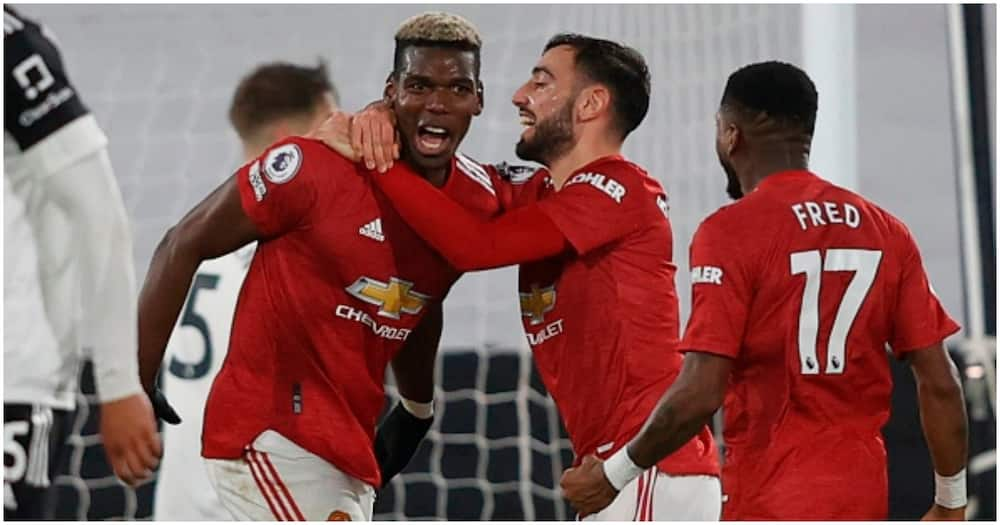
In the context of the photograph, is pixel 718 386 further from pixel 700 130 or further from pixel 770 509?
pixel 700 130

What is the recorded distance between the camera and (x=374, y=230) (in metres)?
4.12

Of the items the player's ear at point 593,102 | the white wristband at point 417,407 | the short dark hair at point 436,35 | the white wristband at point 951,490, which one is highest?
the short dark hair at point 436,35

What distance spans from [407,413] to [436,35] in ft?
3.57

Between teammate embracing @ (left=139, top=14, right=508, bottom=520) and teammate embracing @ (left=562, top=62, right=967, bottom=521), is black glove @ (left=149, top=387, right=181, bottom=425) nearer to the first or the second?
teammate embracing @ (left=139, top=14, right=508, bottom=520)

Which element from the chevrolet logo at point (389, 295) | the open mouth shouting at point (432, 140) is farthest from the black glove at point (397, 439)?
the open mouth shouting at point (432, 140)

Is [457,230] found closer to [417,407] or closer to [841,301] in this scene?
[417,407]

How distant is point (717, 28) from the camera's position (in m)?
6.55

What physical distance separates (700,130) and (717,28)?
45 cm

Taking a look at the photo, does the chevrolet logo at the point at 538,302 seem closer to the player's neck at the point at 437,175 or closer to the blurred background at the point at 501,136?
the player's neck at the point at 437,175

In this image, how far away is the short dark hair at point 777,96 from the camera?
4.12 metres

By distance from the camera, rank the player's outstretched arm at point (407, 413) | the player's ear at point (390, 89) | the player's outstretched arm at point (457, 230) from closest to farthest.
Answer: the player's outstretched arm at point (457, 230), the player's ear at point (390, 89), the player's outstretched arm at point (407, 413)

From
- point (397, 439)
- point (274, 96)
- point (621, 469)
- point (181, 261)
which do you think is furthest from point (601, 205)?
point (274, 96)

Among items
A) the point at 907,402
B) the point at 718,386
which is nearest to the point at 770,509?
the point at 718,386

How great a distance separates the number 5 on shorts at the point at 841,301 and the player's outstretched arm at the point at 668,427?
20 cm
